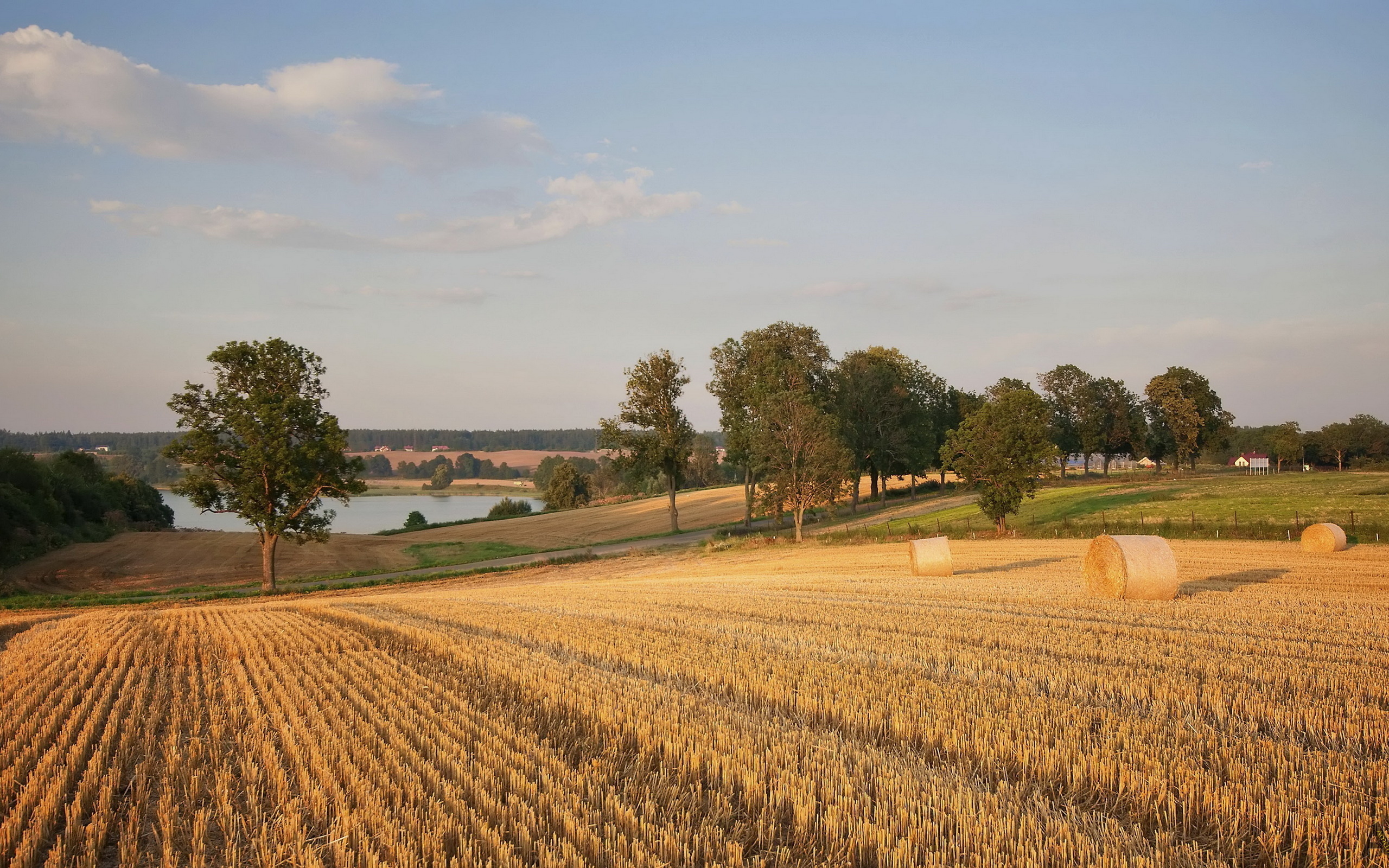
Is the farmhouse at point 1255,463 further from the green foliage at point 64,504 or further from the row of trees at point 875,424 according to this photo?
the green foliage at point 64,504

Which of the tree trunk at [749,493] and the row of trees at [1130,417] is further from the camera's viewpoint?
the row of trees at [1130,417]

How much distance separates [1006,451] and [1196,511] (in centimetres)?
1375

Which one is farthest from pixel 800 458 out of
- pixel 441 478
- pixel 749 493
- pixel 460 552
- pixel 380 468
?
pixel 380 468

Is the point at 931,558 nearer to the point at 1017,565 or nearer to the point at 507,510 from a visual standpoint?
the point at 1017,565

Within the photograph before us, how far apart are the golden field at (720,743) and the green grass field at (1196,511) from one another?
22039 millimetres

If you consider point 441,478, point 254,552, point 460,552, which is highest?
Result: point 441,478

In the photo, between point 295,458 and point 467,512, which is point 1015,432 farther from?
point 467,512

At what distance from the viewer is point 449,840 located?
498cm

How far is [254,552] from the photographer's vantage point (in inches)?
2018

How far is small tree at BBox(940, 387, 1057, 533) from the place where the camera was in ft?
125

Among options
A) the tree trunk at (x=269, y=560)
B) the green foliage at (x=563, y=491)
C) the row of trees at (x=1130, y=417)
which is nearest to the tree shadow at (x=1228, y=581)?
the tree trunk at (x=269, y=560)

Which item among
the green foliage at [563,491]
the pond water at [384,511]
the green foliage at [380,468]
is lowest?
the pond water at [384,511]

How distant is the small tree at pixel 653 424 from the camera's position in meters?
59.8

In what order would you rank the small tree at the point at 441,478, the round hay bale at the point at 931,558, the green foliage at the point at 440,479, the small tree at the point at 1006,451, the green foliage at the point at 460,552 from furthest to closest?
1. the small tree at the point at 441,478
2. the green foliage at the point at 440,479
3. the green foliage at the point at 460,552
4. the small tree at the point at 1006,451
5. the round hay bale at the point at 931,558
